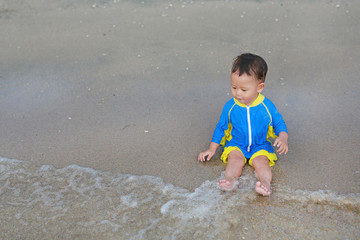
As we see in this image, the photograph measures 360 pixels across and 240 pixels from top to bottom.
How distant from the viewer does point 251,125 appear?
2838 mm

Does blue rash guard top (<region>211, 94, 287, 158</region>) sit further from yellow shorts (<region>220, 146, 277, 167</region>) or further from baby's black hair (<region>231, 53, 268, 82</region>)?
baby's black hair (<region>231, 53, 268, 82</region>)

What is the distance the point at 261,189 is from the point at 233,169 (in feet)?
0.95

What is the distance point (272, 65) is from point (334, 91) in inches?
26.4

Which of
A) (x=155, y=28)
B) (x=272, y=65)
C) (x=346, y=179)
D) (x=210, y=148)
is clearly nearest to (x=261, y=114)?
(x=210, y=148)

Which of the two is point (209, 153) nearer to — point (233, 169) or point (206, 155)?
point (206, 155)

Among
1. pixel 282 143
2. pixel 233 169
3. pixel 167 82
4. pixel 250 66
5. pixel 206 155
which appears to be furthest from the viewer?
pixel 167 82

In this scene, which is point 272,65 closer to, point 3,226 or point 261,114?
point 261,114

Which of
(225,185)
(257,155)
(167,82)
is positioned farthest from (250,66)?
(167,82)

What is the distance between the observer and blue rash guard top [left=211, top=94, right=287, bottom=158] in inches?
110

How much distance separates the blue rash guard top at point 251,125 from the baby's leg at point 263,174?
0.28ft

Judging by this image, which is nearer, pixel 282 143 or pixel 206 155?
pixel 282 143

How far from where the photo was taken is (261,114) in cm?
280

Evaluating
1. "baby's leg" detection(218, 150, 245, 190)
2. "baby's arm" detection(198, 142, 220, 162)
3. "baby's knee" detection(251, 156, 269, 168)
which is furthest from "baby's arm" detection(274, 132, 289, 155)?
"baby's arm" detection(198, 142, 220, 162)

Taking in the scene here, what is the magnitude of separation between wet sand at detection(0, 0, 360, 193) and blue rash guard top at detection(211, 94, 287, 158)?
20 centimetres
